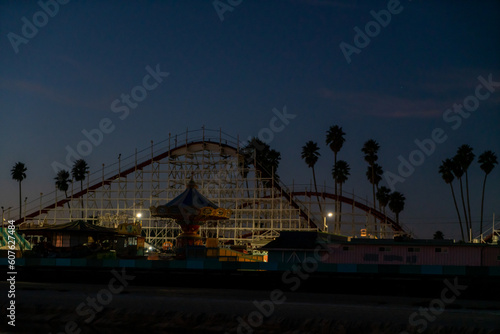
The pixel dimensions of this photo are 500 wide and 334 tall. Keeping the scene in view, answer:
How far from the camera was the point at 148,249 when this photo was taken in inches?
2349

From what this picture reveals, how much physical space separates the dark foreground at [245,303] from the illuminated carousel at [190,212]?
16.4m

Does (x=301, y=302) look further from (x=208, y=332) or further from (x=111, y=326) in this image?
(x=111, y=326)

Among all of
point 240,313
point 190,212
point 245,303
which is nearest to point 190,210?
point 190,212

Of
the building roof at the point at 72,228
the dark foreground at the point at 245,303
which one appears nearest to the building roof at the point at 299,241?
the dark foreground at the point at 245,303

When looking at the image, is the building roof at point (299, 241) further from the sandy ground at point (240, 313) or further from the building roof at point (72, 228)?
the building roof at point (72, 228)

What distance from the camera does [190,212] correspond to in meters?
46.6

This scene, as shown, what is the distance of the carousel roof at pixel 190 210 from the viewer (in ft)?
152

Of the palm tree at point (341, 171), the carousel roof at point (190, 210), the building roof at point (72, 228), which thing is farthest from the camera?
the palm tree at point (341, 171)

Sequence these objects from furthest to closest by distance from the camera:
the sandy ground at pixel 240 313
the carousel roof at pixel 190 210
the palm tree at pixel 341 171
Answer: the palm tree at pixel 341 171
the carousel roof at pixel 190 210
the sandy ground at pixel 240 313

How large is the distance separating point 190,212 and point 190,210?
0.57 ft

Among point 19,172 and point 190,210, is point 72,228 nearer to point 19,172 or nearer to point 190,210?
point 190,210

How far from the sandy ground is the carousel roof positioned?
68.9ft

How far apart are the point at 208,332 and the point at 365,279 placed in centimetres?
1009

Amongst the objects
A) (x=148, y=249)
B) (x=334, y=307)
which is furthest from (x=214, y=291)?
(x=148, y=249)
